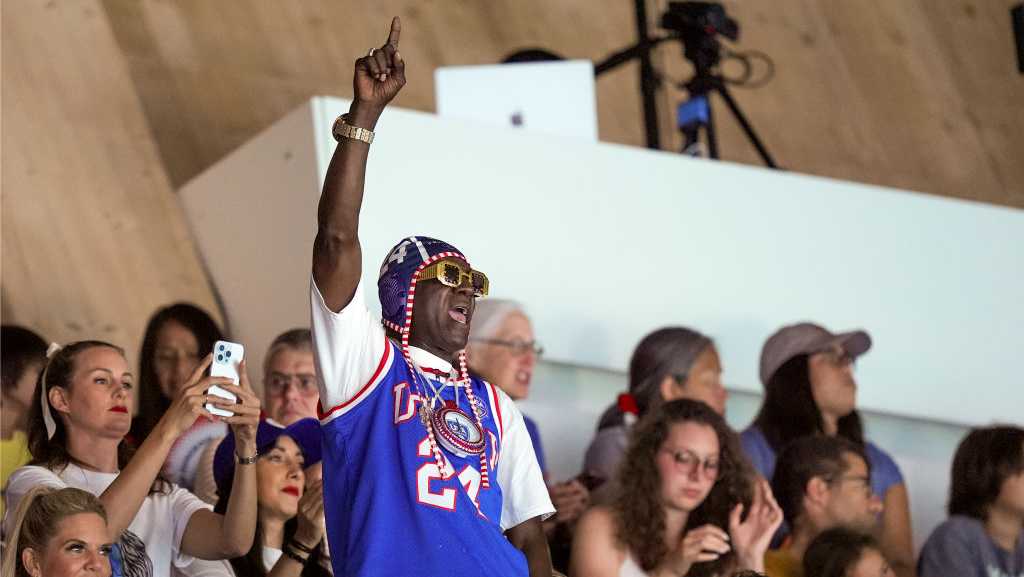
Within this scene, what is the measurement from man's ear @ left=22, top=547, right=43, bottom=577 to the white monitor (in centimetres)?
231

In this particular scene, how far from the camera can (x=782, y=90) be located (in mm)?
7227

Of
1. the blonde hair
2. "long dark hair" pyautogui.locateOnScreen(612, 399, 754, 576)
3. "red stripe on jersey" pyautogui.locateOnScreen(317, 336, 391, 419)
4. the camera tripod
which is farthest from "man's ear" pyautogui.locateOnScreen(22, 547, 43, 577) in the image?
the camera tripod

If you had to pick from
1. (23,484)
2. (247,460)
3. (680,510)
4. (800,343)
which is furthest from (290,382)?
(800,343)

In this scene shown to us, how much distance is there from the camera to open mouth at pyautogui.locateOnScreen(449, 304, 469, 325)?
2.71 metres

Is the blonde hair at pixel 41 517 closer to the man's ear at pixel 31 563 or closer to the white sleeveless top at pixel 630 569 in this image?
the man's ear at pixel 31 563

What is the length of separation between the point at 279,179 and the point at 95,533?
1865 millimetres

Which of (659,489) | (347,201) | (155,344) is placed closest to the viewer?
(347,201)

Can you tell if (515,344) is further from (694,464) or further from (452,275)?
(452,275)

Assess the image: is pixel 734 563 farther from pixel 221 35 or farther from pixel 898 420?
pixel 221 35

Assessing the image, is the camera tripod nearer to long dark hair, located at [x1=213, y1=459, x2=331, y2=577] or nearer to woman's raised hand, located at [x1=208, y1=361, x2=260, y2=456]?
long dark hair, located at [x1=213, y1=459, x2=331, y2=577]

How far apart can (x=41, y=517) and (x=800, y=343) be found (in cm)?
266

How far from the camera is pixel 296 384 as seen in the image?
3.77 m

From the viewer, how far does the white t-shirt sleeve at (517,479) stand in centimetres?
278

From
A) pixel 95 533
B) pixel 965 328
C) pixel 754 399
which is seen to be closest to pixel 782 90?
pixel 965 328
